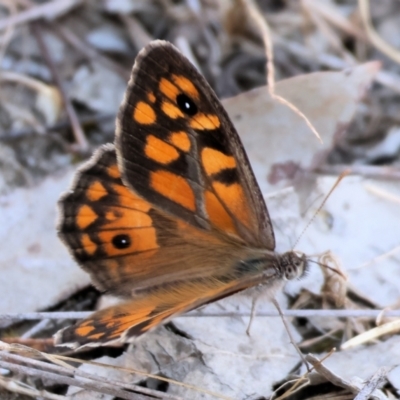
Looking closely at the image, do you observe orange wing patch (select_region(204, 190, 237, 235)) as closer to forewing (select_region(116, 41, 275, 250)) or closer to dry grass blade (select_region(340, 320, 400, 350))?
forewing (select_region(116, 41, 275, 250))

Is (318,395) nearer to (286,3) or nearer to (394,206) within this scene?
(394,206)

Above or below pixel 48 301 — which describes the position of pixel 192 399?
below

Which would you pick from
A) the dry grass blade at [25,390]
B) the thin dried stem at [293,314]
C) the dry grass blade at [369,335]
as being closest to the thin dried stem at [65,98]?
the thin dried stem at [293,314]

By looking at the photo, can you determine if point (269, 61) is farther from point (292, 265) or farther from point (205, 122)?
point (292, 265)

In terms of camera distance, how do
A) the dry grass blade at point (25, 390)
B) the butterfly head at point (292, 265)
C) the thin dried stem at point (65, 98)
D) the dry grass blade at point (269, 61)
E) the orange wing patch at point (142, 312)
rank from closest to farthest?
the orange wing patch at point (142, 312) → the dry grass blade at point (25, 390) → the butterfly head at point (292, 265) → the dry grass blade at point (269, 61) → the thin dried stem at point (65, 98)

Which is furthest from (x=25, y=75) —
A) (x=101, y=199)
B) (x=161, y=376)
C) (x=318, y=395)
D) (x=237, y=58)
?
(x=318, y=395)

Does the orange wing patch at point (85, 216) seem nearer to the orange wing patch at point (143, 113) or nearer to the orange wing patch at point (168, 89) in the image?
the orange wing patch at point (143, 113)

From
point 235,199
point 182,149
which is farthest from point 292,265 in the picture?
point 182,149
